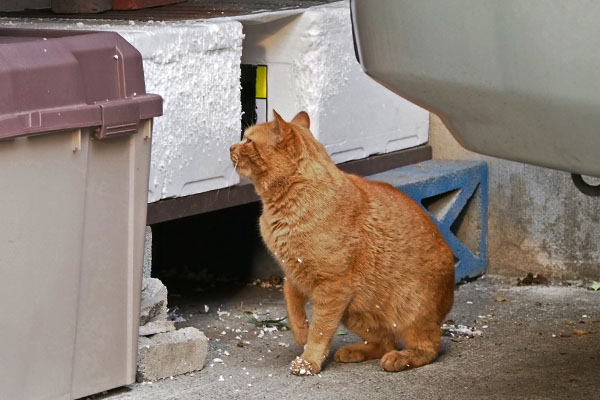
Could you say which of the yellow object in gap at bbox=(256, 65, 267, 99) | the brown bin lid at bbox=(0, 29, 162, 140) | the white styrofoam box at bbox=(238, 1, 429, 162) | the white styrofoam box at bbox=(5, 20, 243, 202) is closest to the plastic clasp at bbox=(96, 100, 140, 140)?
the brown bin lid at bbox=(0, 29, 162, 140)

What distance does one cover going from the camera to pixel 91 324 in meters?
3.08

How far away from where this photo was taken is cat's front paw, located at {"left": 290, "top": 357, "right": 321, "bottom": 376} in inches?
139

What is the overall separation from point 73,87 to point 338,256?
115 centimetres

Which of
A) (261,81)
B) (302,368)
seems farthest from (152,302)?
(261,81)

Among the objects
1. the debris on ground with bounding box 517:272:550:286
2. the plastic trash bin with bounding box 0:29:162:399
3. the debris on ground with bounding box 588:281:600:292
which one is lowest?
the debris on ground with bounding box 517:272:550:286

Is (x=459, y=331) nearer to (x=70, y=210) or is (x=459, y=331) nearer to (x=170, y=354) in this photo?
(x=170, y=354)

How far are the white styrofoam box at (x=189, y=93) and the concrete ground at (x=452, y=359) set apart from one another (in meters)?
0.66

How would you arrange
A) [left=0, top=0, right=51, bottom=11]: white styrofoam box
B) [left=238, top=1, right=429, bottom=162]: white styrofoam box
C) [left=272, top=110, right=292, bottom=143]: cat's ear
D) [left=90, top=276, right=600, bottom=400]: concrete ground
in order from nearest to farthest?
[left=90, top=276, right=600, bottom=400]: concrete ground
[left=272, top=110, right=292, bottom=143]: cat's ear
[left=238, top=1, right=429, bottom=162]: white styrofoam box
[left=0, top=0, right=51, bottom=11]: white styrofoam box

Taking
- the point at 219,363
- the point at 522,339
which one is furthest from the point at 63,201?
the point at 522,339

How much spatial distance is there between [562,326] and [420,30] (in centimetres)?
254

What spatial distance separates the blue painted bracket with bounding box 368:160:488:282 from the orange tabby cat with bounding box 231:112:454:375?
1035 millimetres

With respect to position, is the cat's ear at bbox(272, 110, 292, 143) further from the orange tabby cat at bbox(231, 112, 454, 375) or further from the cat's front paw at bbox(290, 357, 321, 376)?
the cat's front paw at bbox(290, 357, 321, 376)

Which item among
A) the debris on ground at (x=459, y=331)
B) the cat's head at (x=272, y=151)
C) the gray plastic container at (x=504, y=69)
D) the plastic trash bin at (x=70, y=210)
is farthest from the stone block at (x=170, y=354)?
the gray plastic container at (x=504, y=69)

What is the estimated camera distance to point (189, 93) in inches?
157
